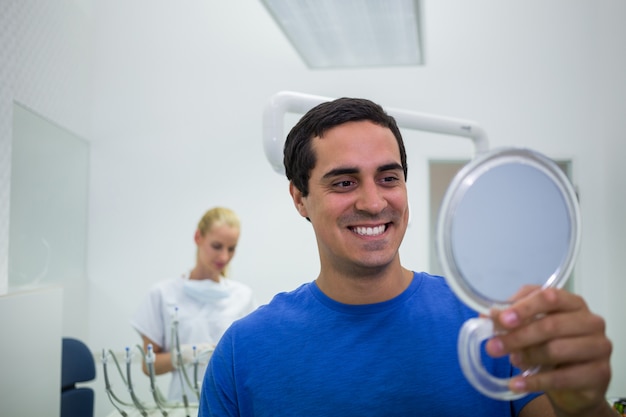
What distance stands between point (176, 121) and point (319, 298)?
2.76 metres

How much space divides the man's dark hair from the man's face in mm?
15

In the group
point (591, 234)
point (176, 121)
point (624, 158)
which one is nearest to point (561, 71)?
point (624, 158)

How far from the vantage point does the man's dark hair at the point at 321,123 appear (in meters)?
0.90

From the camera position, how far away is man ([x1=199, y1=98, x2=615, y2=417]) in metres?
0.83

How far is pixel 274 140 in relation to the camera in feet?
3.76

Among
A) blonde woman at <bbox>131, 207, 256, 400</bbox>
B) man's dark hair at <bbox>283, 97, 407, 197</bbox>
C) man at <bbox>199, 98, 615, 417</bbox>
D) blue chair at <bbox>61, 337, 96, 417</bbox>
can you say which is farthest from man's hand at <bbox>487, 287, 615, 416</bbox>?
blue chair at <bbox>61, 337, 96, 417</bbox>

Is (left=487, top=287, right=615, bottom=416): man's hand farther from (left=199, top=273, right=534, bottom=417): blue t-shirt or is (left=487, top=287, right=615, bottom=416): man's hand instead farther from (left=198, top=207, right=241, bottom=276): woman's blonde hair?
(left=198, top=207, right=241, bottom=276): woman's blonde hair

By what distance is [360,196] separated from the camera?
0.84 meters

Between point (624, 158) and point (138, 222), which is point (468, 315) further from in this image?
point (138, 222)

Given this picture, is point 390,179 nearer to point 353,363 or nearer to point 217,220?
point 353,363

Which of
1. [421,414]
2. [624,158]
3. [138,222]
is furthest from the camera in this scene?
[138,222]

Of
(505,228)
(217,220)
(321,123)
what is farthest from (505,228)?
(217,220)

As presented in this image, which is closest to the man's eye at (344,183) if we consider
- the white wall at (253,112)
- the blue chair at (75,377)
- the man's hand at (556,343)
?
the man's hand at (556,343)

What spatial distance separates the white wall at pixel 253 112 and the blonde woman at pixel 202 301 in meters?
1.02
